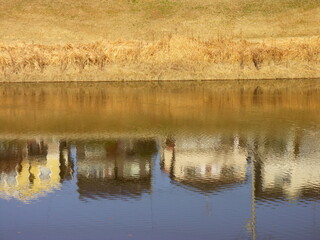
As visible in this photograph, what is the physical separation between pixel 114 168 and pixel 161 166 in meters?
1.44

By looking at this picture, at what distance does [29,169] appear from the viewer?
22.9 meters

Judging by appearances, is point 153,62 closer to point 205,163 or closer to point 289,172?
point 205,163

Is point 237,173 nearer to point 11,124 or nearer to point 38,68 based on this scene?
point 11,124

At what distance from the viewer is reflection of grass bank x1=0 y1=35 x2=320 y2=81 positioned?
1866 inches

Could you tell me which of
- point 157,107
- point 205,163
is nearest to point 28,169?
point 205,163

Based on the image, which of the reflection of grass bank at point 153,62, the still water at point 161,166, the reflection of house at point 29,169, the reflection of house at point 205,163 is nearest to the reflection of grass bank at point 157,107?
the still water at point 161,166

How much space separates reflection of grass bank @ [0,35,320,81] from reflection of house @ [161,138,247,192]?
2078cm

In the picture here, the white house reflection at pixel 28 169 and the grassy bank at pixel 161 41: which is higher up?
the grassy bank at pixel 161 41

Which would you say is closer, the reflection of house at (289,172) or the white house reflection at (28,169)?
the reflection of house at (289,172)

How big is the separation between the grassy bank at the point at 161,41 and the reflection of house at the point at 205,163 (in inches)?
836

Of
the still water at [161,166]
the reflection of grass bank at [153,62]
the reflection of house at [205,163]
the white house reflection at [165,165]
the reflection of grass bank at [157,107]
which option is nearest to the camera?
the still water at [161,166]

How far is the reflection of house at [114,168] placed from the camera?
1993 centimetres

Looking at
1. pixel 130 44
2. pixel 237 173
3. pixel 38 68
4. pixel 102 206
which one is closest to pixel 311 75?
pixel 130 44

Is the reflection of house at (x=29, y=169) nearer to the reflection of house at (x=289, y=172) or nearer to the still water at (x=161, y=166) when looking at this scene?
the still water at (x=161, y=166)
